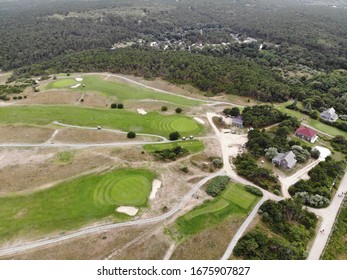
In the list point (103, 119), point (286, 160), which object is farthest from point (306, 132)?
point (103, 119)

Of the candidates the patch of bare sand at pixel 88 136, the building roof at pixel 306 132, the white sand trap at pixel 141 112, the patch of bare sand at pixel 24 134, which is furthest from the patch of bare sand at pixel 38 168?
the building roof at pixel 306 132

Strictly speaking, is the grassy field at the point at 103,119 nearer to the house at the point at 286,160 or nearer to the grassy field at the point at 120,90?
the grassy field at the point at 120,90

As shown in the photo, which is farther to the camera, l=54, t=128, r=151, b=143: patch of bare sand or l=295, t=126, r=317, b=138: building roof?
l=295, t=126, r=317, b=138: building roof

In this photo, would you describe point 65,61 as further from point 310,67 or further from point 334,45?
point 334,45

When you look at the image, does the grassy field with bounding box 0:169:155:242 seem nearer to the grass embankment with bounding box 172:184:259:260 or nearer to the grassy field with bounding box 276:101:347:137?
the grass embankment with bounding box 172:184:259:260

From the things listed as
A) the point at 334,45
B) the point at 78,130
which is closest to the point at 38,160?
the point at 78,130

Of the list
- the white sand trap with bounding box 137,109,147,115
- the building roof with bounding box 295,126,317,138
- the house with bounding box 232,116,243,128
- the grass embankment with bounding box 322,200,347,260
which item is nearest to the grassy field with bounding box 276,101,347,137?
the building roof with bounding box 295,126,317,138

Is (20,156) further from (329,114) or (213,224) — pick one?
(329,114)
